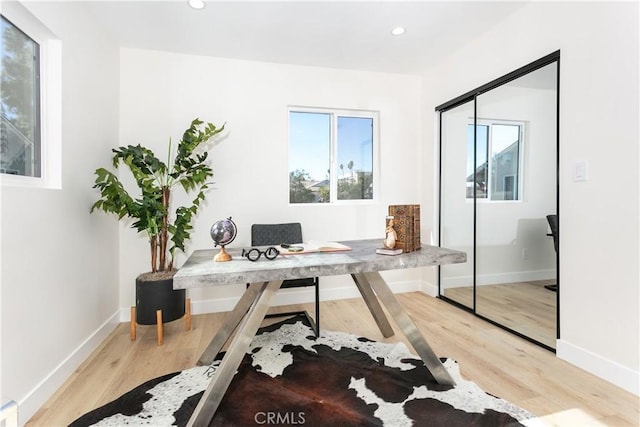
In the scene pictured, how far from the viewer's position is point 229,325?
203cm

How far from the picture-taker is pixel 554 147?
7.36ft

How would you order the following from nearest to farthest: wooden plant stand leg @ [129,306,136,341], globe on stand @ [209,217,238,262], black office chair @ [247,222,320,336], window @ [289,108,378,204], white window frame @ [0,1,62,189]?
globe on stand @ [209,217,238,262] → white window frame @ [0,1,62,189] → wooden plant stand leg @ [129,306,136,341] → black office chair @ [247,222,320,336] → window @ [289,108,378,204]

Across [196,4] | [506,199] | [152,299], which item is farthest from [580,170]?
[152,299]

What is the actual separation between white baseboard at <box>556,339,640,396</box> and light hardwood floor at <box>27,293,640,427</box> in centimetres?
4

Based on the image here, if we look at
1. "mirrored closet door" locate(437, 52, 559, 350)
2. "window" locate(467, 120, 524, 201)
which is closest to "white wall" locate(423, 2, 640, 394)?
"mirrored closet door" locate(437, 52, 559, 350)

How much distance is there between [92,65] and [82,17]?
0.31 metres

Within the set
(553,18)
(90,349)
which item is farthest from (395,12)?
(90,349)

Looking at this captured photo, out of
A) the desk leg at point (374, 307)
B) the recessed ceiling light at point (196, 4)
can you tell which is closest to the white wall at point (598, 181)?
the desk leg at point (374, 307)

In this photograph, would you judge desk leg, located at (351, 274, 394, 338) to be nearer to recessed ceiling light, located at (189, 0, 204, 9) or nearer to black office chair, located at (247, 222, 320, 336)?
black office chair, located at (247, 222, 320, 336)

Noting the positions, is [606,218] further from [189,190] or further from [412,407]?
[189,190]

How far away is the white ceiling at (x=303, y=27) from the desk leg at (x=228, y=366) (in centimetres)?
211

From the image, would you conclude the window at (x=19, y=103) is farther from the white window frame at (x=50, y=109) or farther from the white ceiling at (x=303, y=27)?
the white ceiling at (x=303, y=27)

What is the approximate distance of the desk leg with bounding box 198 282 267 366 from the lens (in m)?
2.02

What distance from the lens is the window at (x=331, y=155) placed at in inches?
135
